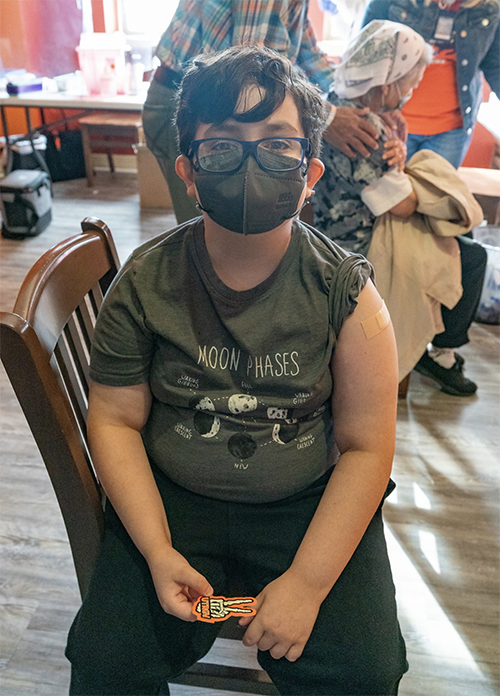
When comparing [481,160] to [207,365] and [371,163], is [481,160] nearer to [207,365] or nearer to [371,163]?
[371,163]

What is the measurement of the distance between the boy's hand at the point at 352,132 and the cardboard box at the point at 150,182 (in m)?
2.53

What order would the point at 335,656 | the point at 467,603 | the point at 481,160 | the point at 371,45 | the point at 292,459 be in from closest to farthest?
the point at 335,656
the point at 292,459
the point at 467,603
the point at 371,45
the point at 481,160

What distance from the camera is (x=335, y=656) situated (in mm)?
783

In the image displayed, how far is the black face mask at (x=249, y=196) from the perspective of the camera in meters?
0.77

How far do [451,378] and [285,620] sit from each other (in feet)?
5.21

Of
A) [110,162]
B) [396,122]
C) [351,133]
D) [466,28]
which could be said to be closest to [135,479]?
[351,133]

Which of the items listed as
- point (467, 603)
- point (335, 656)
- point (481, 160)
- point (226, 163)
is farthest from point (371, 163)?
point (481, 160)

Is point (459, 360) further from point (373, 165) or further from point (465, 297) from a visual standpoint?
point (373, 165)

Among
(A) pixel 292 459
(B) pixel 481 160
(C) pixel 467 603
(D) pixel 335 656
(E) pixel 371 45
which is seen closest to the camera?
(D) pixel 335 656

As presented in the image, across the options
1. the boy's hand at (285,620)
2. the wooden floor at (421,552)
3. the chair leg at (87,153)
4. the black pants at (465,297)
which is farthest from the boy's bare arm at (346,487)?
the chair leg at (87,153)

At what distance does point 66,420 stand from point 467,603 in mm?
1096

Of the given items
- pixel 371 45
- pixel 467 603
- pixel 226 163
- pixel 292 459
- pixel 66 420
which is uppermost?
pixel 371 45

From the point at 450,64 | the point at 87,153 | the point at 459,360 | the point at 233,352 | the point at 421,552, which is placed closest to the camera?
the point at 233,352

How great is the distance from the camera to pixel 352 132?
1.56 m
